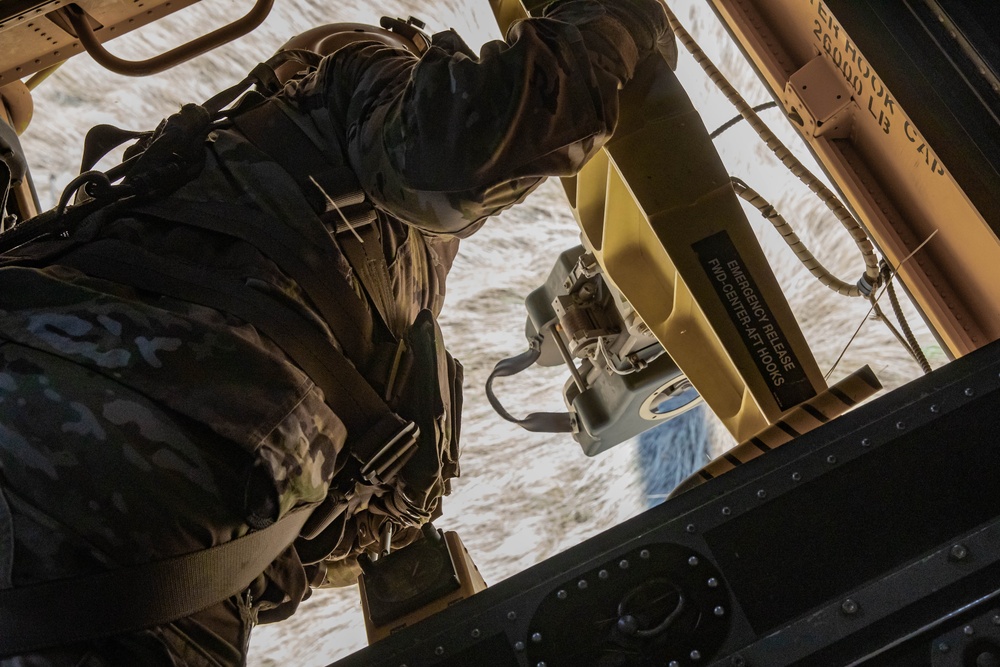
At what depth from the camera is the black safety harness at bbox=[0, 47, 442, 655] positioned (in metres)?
1.15

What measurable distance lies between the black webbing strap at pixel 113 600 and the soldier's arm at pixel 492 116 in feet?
2.06

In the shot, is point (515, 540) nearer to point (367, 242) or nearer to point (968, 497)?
point (367, 242)

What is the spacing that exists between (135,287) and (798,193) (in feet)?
Answer: 6.27

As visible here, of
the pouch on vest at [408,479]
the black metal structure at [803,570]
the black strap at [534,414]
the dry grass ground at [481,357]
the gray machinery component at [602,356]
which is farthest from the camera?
the dry grass ground at [481,357]

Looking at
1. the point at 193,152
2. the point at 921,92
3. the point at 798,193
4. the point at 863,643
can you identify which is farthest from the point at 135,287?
the point at 798,193

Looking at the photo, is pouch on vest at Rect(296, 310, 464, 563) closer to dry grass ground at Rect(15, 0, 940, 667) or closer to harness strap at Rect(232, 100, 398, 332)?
harness strap at Rect(232, 100, 398, 332)

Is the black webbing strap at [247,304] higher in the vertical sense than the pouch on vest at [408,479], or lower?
higher

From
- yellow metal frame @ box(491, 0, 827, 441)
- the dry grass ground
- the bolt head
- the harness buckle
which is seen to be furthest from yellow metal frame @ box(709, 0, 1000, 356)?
the dry grass ground

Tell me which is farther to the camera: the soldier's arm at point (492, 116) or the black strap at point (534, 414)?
the black strap at point (534, 414)

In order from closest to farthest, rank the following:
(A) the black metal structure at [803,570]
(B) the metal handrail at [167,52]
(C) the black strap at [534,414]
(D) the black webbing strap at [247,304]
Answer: (A) the black metal structure at [803,570] < (D) the black webbing strap at [247,304] < (B) the metal handrail at [167,52] < (C) the black strap at [534,414]

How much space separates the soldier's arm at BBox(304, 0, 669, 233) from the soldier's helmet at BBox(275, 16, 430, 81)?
560 mm

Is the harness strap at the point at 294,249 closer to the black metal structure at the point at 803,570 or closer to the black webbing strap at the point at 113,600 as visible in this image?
the black webbing strap at the point at 113,600

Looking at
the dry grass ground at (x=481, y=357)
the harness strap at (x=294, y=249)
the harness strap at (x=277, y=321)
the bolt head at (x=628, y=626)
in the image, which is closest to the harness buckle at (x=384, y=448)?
the harness strap at (x=277, y=321)

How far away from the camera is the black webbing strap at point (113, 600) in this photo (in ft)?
3.72
